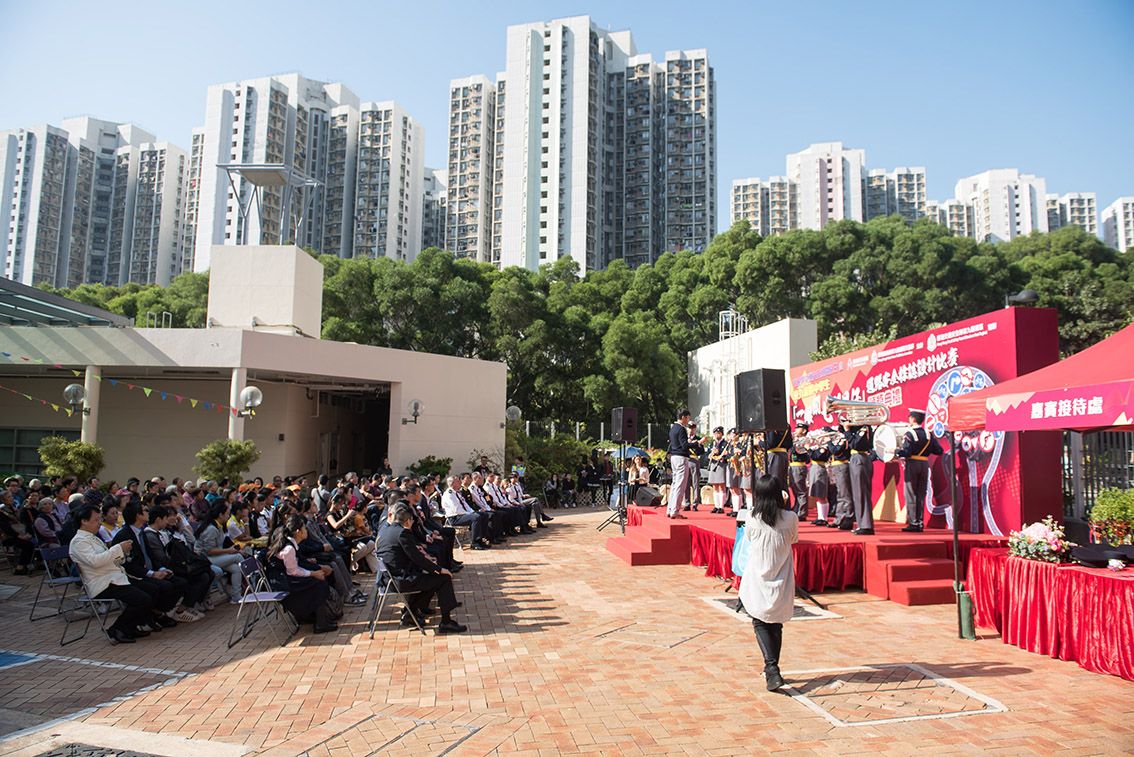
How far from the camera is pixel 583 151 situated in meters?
69.0

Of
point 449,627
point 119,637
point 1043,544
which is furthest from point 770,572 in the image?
point 119,637

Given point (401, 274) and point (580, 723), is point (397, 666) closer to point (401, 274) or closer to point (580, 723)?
point (580, 723)

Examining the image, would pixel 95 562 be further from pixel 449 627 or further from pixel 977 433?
pixel 977 433

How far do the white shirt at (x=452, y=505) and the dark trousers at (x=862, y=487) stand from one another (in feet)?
20.3

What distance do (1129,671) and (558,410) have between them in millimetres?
26868

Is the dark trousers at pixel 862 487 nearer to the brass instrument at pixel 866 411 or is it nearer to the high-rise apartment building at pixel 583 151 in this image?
the brass instrument at pixel 866 411

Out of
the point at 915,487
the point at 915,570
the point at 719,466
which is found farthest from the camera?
the point at 719,466

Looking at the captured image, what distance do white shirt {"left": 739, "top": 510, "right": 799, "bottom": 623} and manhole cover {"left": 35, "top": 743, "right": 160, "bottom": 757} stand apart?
3.57m

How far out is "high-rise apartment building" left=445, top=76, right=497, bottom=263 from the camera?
3182 inches

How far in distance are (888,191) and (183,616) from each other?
101m

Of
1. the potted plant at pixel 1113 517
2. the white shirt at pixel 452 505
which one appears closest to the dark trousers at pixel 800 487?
the potted plant at pixel 1113 517

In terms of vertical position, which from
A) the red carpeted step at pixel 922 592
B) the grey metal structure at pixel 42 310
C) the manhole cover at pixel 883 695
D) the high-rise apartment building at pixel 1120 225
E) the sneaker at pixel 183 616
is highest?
the high-rise apartment building at pixel 1120 225

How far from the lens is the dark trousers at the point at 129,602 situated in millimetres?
5617

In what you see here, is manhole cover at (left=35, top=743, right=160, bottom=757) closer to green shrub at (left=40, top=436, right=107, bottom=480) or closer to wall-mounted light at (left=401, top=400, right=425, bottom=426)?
green shrub at (left=40, top=436, right=107, bottom=480)
